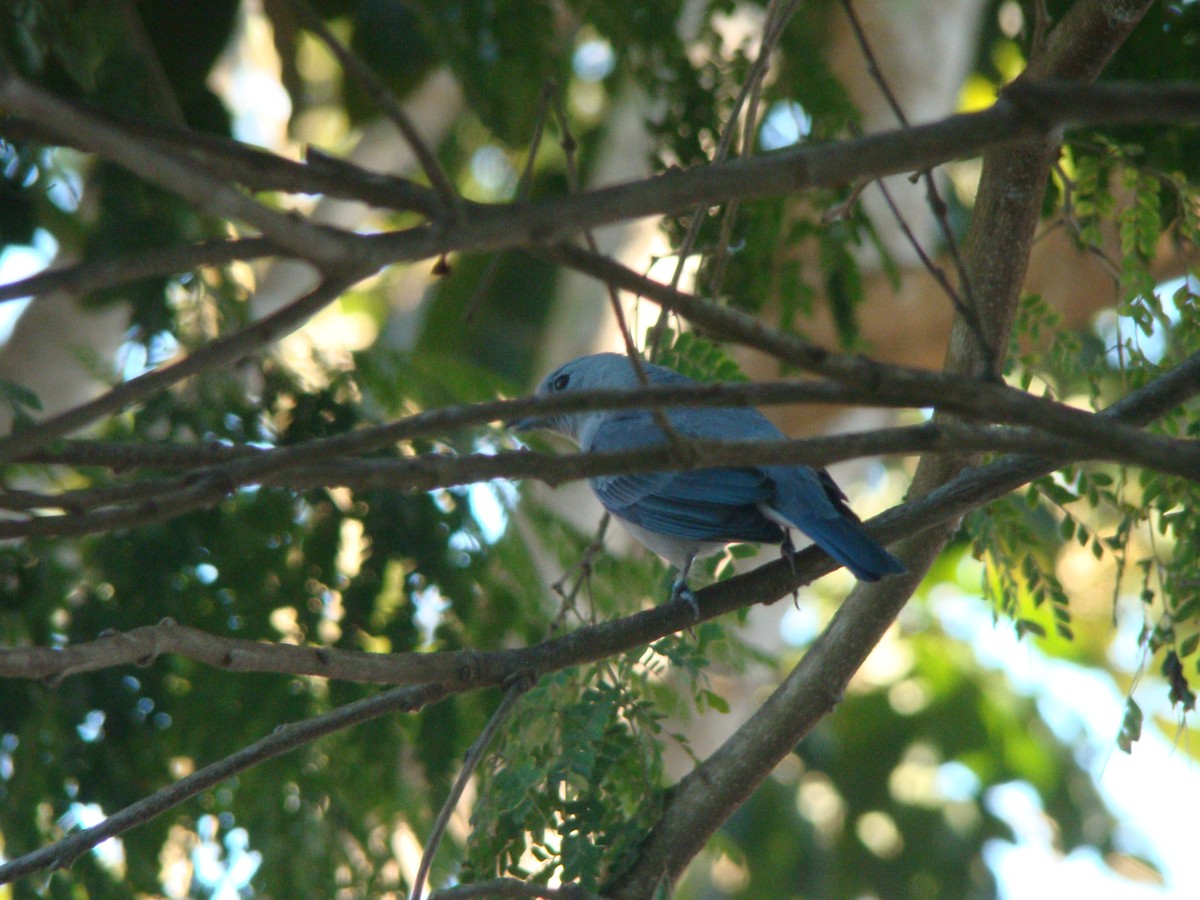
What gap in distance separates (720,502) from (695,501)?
106 mm

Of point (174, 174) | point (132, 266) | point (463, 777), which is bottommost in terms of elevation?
point (463, 777)

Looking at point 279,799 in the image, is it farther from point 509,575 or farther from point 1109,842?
point 1109,842

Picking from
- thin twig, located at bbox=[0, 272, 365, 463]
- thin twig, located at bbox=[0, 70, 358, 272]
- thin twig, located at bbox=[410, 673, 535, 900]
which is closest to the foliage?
thin twig, located at bbox=[410, 673, 535, 900]

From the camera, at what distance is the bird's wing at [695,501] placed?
3.82 meters

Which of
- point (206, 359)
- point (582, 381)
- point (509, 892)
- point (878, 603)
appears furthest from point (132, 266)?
point (582, 381)

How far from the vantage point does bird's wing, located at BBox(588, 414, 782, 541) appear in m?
3.82

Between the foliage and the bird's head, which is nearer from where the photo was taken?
the foliage

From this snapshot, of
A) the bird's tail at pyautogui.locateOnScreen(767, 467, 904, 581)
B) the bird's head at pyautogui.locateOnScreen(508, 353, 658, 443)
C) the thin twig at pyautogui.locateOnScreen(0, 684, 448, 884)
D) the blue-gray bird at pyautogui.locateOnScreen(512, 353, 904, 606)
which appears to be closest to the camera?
the thin twig at pyautogui.locateOnScreen(0, 684, 448, 884)

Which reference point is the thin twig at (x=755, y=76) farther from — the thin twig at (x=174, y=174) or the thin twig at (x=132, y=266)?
the thin twig at (x=174, y=174)

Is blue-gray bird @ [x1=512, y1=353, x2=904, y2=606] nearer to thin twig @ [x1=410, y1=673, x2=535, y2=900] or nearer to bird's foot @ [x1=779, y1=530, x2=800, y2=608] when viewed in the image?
bird's foot @ [x1=779, y1=530, x2=800, y2=608]

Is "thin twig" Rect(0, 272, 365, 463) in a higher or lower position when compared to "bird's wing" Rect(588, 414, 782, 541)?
lower

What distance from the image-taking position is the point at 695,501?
402cm

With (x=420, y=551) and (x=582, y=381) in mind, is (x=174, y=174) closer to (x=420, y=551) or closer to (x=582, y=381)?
(x=420, y=551)

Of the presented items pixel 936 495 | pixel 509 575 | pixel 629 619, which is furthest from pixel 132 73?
pixel 936 495
